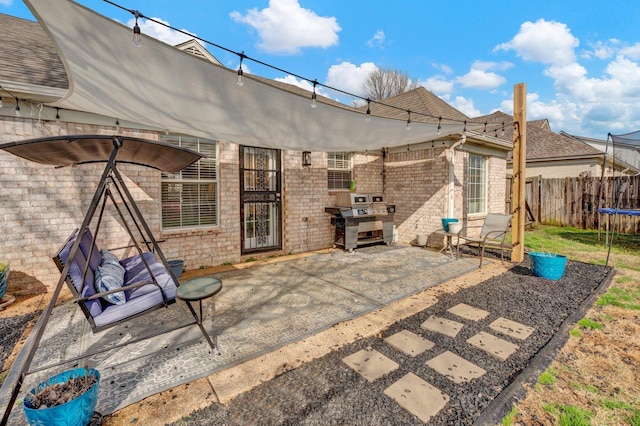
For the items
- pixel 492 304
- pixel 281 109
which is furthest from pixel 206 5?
pixel 492 304

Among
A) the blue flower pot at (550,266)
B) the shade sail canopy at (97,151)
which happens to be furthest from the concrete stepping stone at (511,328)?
the shade sail canopy at (97,151)

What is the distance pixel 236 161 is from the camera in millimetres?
5754

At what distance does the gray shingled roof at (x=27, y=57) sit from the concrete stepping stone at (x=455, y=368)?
5.70 meters

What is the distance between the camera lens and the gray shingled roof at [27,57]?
386 centimetres

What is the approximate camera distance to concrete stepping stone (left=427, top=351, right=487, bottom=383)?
2.29 metres

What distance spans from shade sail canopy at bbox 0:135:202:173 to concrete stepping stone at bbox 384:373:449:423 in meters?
2.73

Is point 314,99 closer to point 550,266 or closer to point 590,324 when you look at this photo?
point 590,324

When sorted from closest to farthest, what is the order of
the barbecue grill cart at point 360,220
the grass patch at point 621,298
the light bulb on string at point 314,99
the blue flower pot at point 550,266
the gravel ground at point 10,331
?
the gravel ground at point 10,331, the light bulb on string at point 314,99, the grass patch at point 621,298, the blue flower pot at point 550,266, the barbecue grill cart at point 360,220

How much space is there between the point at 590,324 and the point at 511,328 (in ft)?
3.00

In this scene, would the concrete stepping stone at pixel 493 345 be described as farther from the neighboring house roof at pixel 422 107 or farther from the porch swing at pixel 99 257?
the neighboring house roof at pixel 422 107

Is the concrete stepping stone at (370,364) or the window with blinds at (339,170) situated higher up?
the window with blinds at (339,170)

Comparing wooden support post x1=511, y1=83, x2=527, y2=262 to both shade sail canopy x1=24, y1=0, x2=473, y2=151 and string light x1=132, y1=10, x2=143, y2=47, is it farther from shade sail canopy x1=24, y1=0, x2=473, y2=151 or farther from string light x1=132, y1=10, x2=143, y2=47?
string light x1=132, y1=10, x2=143, y2=47

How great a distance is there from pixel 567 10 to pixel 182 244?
9.64 m

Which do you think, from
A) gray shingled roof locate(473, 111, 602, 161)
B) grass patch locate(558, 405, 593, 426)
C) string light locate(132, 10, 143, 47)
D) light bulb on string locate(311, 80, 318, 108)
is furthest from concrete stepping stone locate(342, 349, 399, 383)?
gray shingled roof locate(473, 111, 602, 161)
